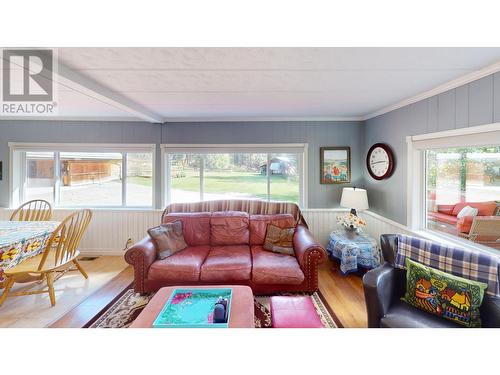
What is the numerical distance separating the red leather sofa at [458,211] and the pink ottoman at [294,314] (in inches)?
70.6

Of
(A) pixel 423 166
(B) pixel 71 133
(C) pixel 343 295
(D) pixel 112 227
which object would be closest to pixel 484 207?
(A) pixel 423 166

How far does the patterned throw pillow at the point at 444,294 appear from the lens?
61.2 inches

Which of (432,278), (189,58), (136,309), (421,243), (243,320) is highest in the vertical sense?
(189,58)

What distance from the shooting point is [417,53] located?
162cm

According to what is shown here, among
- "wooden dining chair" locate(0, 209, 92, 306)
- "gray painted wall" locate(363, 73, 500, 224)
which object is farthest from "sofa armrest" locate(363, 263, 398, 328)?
"wooden dining chair" locate(0, 209, 92, 306)

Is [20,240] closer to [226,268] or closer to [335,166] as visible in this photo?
[226,268]

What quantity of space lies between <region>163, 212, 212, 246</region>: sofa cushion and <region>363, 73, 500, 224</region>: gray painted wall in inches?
101

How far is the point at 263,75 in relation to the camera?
2029mm

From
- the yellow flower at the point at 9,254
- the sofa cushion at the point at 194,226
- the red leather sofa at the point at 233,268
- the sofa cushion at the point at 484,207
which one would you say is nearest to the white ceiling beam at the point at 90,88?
the sofa cushion at the point at 194,226

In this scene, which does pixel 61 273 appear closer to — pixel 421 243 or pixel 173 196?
pixel 173 196

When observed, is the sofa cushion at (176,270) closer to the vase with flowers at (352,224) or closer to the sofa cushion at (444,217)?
the vase with flowers at (352,224)

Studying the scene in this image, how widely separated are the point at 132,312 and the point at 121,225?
1.94 m
